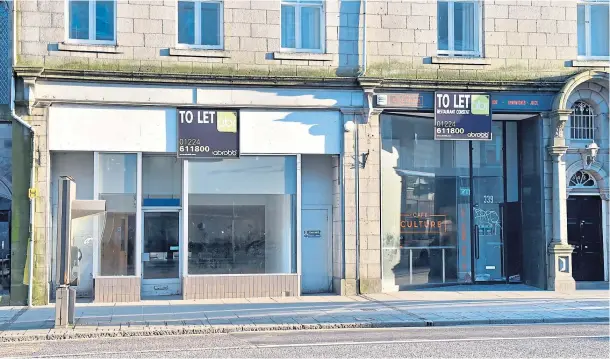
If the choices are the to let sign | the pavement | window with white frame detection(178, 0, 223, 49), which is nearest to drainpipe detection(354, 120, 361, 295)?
the pavement

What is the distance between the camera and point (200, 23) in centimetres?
1803

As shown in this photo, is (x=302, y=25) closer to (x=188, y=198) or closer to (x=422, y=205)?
(x=188, y=198)

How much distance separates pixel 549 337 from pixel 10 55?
12.6m

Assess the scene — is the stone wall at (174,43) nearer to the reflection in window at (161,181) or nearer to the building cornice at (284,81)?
the building cornice at (284,81)

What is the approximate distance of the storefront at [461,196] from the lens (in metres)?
19.0

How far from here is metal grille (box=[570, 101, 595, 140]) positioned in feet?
63.8

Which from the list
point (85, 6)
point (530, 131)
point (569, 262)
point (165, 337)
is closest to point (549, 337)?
point (165, 337)

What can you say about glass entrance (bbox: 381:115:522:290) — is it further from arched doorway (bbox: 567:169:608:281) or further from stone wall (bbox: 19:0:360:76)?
stone wall (bbox: 19:0:360:76)

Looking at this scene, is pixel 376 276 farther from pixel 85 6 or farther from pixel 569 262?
pixel 85 6

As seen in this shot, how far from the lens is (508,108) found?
18.9 m

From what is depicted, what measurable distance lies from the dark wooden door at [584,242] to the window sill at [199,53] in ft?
30.7

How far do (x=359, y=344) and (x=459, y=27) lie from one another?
34.1ft

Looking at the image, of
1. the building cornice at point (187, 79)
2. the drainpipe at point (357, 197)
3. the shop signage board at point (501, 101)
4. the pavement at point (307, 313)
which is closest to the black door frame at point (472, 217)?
the shop signage board at point (501, 101)

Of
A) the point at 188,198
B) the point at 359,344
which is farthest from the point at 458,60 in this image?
the point at 359,344
